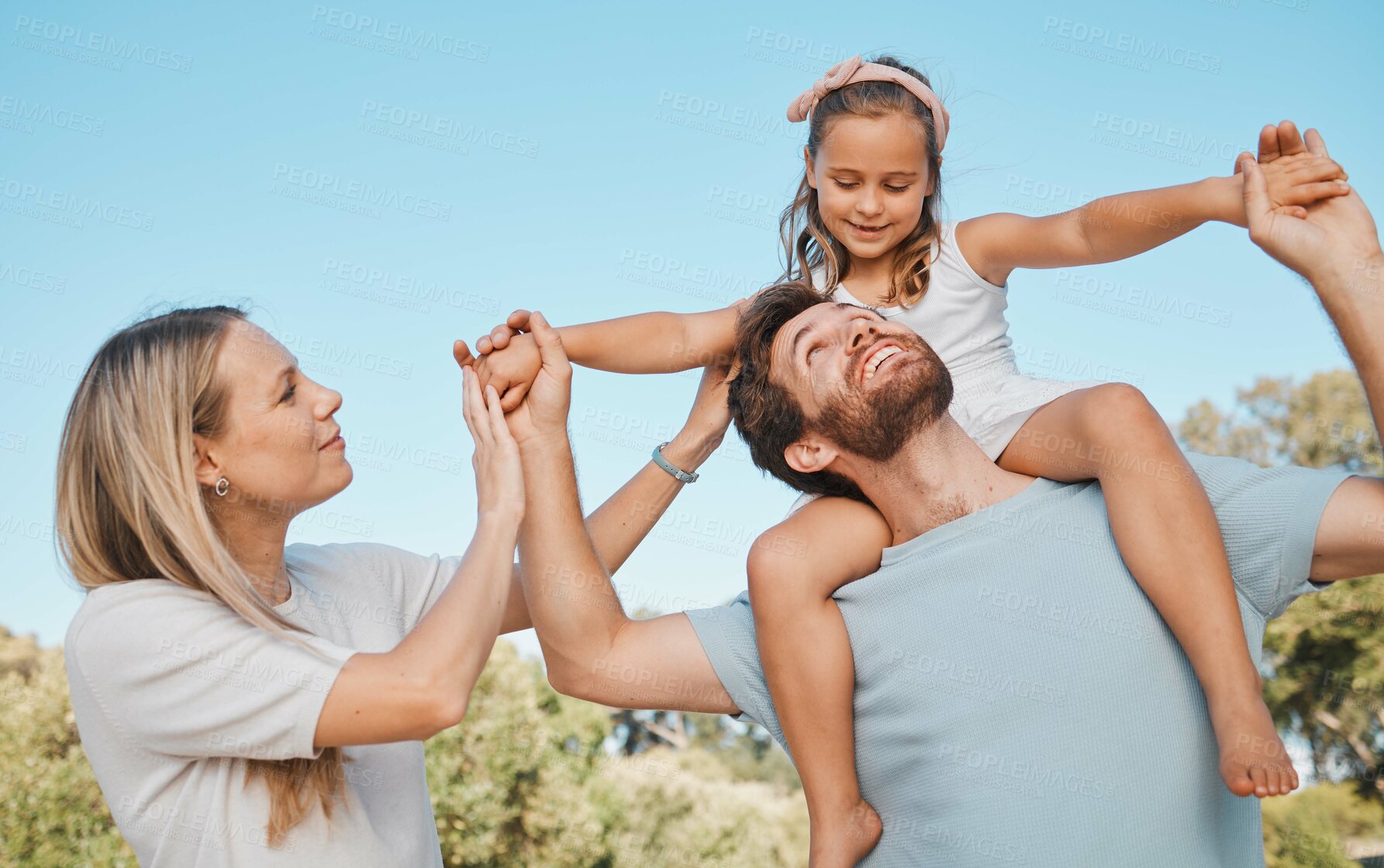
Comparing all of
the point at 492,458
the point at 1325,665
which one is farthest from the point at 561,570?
the point at 1325,665

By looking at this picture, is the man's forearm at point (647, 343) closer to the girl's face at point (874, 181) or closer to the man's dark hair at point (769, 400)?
the man's dark hair at point (769, 400)

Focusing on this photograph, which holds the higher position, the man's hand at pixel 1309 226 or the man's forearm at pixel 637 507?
the man's hand at pixel 1309 226

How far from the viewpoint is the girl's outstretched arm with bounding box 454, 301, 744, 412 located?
8.46ft

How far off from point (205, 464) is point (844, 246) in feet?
6.66

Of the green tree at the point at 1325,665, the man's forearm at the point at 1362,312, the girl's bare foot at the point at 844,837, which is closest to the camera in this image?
the man's forearm at the point at 1362,312

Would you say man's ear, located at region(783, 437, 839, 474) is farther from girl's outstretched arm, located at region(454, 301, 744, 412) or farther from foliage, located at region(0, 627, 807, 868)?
foliage, located at region(0, 627, 807, 868)

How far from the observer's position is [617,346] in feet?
9.37

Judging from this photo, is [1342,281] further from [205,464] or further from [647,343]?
[205,464]

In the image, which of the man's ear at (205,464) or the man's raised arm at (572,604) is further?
the man's raised arm at (572,604)

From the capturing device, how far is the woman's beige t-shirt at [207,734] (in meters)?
2.05

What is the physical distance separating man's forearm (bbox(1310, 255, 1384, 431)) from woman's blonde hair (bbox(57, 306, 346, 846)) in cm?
215

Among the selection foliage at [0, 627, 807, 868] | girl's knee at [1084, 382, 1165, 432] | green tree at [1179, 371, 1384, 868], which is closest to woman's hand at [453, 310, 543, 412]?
girl's knee at [1084, 382, 1165, 432]

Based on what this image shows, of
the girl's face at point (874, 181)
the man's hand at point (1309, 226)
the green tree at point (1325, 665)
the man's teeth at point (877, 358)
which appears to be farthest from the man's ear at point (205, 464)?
the green tree at point (1325, 665)

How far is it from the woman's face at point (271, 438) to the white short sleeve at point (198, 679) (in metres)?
0.33
